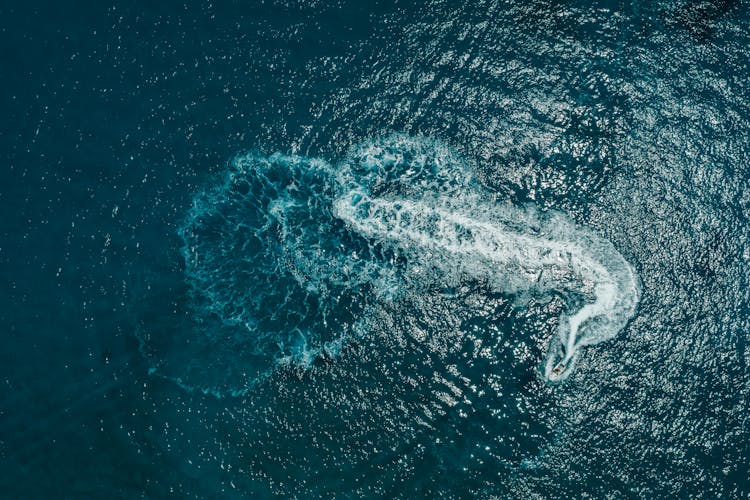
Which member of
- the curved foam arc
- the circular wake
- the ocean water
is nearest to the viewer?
the ocean water

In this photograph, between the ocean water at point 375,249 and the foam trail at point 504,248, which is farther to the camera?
the foam trail at point 504,248

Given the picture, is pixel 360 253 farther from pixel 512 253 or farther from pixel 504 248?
pixel 512 253

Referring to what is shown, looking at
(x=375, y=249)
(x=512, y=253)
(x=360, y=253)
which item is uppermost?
(x=512, y=253)

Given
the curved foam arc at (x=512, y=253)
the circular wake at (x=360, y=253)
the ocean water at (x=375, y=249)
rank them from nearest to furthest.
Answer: the ocean water at (x=375, y=249) → the curved foam arc at (x=512, y=253) → the circular wake at (x=360, y=253)

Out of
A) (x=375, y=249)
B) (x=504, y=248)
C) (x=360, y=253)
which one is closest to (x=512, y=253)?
(x=504, y=248)

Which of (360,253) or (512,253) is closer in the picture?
(512,253)
